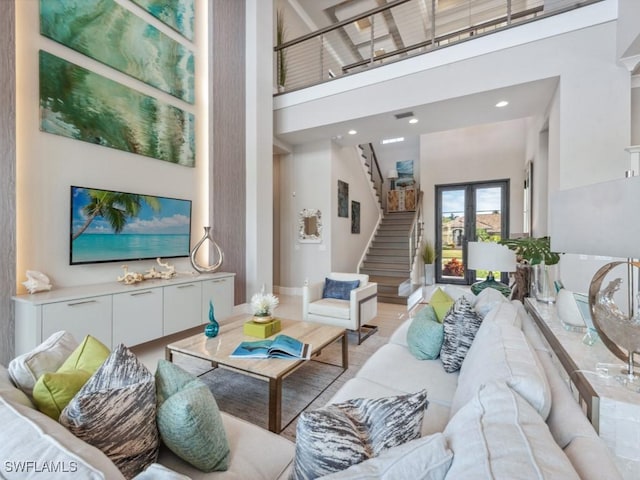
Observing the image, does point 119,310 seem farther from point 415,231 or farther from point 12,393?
point 415,231

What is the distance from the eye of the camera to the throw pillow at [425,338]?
6.51 feet

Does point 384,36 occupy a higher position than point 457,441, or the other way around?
point 384,36

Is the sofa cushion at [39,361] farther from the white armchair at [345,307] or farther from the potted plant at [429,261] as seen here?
the potted plant at [429,261]

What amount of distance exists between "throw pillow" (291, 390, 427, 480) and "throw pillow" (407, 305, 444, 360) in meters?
1.22

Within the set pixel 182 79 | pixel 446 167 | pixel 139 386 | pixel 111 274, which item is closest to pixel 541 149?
pixel 446 167

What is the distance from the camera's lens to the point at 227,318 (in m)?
4.38

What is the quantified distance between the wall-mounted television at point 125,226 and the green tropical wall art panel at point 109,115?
584 mm

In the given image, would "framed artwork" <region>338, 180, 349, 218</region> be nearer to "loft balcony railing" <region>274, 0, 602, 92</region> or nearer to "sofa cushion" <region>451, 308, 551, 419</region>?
"loft balcony railing" <region>274, 0, 602, 92</region>

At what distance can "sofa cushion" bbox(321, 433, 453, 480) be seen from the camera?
0.63 metres

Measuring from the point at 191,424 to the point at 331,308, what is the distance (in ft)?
8.76

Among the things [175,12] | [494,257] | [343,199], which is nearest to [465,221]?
[343,199]

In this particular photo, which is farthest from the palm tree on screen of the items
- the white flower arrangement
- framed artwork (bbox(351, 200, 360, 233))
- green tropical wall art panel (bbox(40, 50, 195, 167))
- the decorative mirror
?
framed artwork (bbox(351, 200, 360, 233))

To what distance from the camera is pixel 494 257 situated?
2781mm

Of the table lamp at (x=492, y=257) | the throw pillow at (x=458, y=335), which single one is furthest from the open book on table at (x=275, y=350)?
the table lamp at (x=492, y=257)
